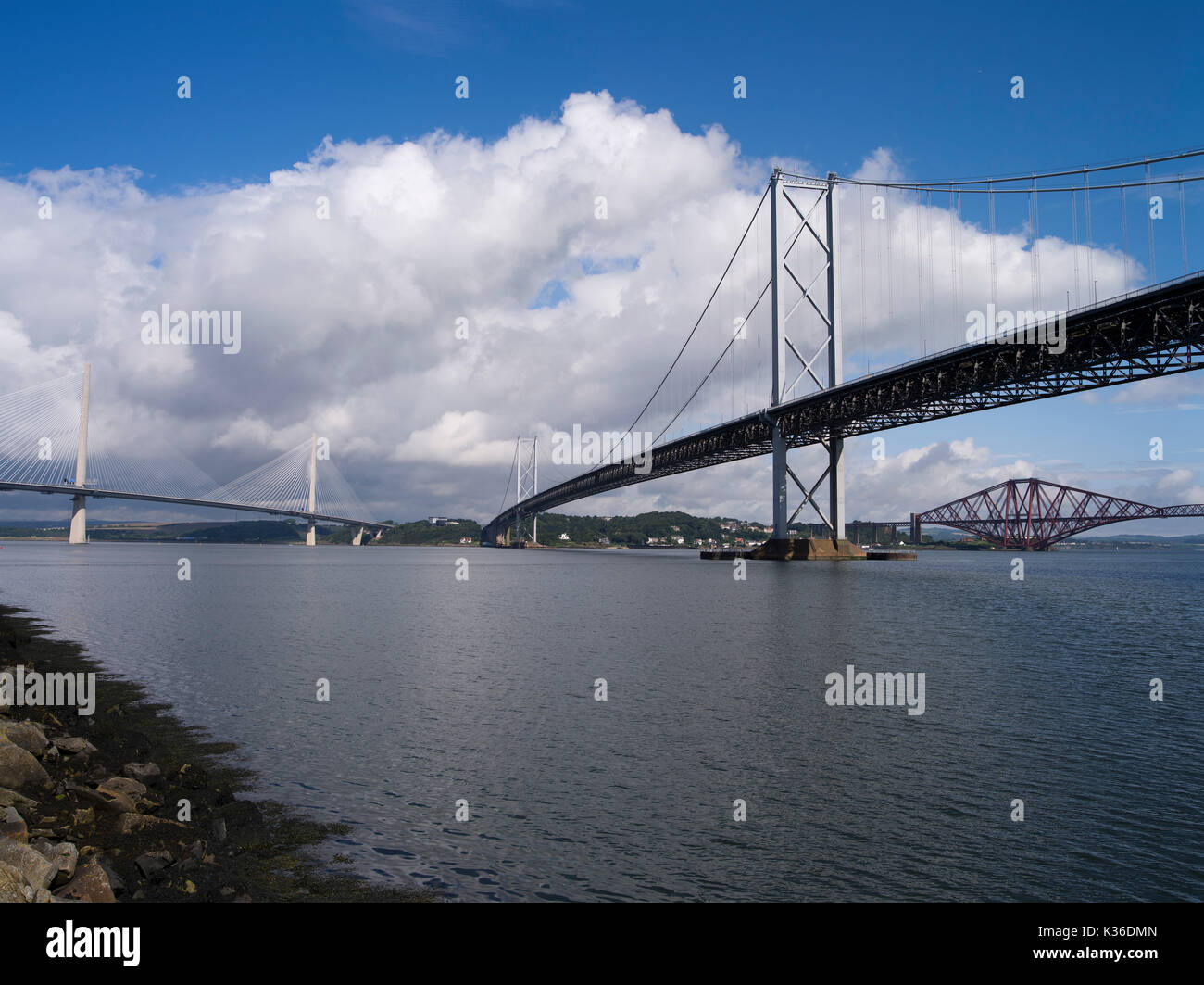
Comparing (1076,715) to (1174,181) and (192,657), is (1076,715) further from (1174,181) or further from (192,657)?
(1174,181)

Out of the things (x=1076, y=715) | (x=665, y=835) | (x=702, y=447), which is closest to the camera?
(x=665, y=835)

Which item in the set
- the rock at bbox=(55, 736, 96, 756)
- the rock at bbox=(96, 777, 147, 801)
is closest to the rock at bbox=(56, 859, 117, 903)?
the rock at bbox=(96, 777, 147, 801)

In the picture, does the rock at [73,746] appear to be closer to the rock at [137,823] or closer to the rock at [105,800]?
the rock at [105,800]

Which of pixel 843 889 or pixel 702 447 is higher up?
pixel 702 447

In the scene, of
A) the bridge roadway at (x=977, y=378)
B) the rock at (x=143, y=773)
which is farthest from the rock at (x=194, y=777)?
the bridge roadway at (x=977, y=378)

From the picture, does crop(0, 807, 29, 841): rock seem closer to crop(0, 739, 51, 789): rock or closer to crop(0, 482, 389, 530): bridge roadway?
crop(0, 739, 51, 789): rock

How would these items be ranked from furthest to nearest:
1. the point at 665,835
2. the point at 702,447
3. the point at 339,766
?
the point at 702,447 < the point at 339,766 < the point at 665,835

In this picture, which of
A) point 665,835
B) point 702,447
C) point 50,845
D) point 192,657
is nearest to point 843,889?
point 665,835
